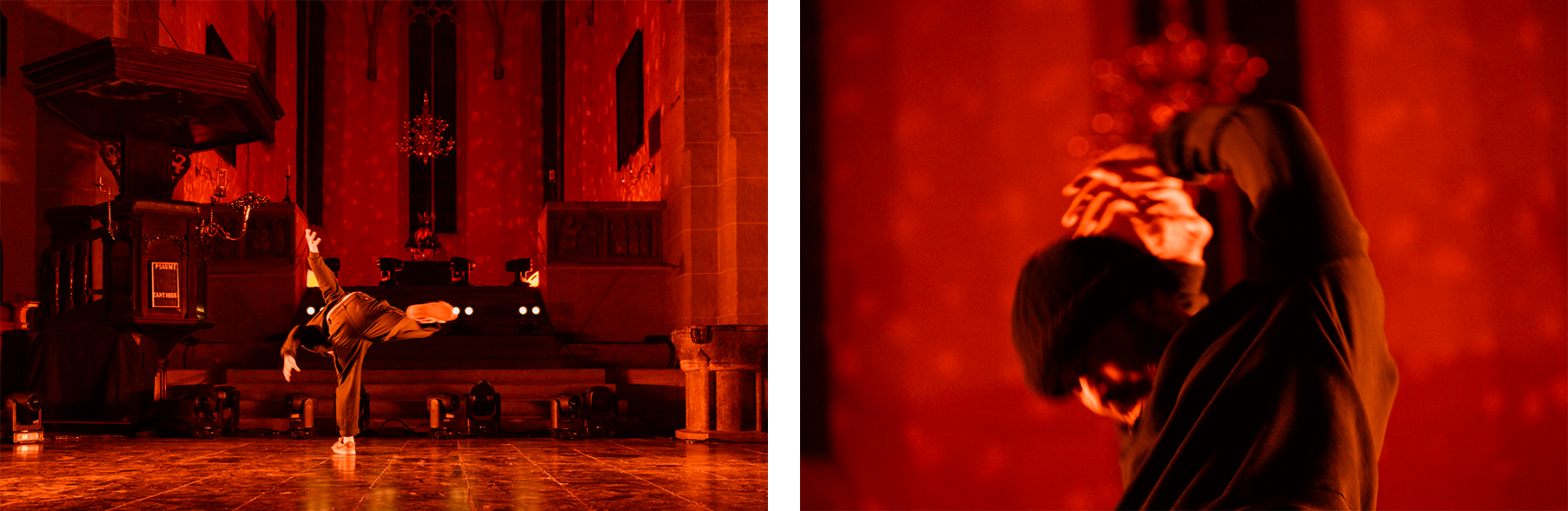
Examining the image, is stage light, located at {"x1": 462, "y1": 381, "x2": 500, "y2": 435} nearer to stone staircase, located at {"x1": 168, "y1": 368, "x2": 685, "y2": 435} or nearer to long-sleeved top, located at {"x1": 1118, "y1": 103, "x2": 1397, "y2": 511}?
stone staircase, located at {"x1": 168, "y1": 368, "x2": 685, "y2": 435}

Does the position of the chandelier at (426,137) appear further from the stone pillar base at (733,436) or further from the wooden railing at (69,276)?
the stone pillar base at (733,436)

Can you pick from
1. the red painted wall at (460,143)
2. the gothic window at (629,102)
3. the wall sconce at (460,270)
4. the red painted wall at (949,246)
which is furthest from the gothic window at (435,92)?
the red painted wall at (949,246)

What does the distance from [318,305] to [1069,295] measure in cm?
1450

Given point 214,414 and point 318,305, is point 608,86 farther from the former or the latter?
point 214,414

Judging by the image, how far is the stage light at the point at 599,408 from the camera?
10.1 meters

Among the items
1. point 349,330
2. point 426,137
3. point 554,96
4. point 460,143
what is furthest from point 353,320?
point 460,143

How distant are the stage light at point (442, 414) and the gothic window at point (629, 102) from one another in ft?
23.8

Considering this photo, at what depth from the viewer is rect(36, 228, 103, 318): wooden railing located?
10352mm

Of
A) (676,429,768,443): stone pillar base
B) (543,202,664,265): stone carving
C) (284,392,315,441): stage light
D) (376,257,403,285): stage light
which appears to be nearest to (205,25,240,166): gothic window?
(376,257,403,285): stage light

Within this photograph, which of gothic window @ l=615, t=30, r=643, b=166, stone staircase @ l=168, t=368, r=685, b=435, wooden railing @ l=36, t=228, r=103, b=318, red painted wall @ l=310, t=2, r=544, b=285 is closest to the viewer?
wooden railing @ l=36, t=228, r=103, b=318

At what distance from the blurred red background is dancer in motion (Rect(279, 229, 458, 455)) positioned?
20.3 feet

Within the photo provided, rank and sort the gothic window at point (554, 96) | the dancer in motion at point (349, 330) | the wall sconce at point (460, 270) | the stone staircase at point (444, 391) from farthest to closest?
1. the gothic window at point (554, 96)
2. the wall sconce at point (460, 270)
3. the stone staircase at point (444, 391)
4. the dancer in motion at point (349, 330)

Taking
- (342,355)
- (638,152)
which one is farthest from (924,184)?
(638,152)

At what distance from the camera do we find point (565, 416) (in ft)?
32.2
